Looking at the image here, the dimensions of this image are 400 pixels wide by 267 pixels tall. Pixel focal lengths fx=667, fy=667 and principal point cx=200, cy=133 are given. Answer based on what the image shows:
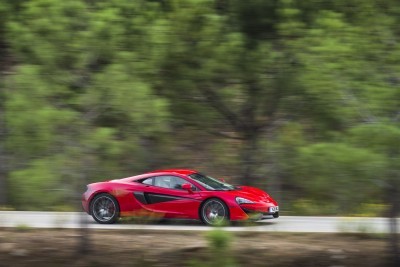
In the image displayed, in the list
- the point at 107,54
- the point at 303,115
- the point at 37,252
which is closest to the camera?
the point at 37,252

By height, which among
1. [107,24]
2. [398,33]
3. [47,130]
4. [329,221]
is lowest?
[329,221]

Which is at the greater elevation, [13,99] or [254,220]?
[13,99]

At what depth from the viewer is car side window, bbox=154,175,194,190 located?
45.4 ft

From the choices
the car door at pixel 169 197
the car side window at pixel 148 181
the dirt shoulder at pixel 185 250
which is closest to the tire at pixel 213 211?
the car door at pixel 169 197

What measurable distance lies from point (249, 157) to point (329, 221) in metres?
6.87

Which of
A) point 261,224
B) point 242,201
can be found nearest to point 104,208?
point 242,201

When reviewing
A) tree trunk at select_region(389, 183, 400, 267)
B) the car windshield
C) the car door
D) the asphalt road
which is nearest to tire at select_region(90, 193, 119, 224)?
the asphalt road

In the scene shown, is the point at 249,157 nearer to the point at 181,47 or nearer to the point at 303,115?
the point at 303,115

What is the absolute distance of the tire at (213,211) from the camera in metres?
13.2

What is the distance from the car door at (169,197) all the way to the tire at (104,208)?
0.57 meters

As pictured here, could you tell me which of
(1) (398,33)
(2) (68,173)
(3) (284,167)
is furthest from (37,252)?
(3) (284,167)

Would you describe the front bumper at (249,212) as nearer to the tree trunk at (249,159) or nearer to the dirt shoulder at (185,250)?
the dirt shoulder at (185,250)

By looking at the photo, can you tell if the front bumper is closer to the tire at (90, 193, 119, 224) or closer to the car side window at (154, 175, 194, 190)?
the car side window at (154, 175, 194, 190)

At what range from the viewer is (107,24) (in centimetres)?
1228
